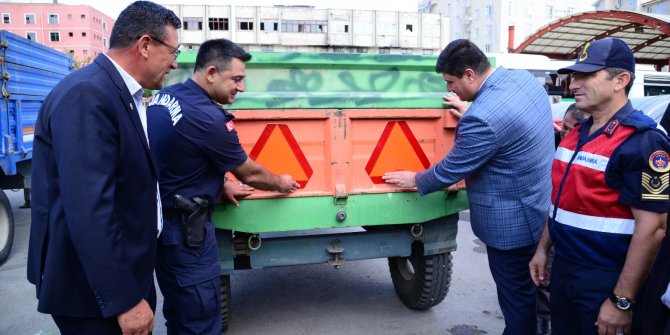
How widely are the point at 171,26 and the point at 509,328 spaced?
7.48 feet

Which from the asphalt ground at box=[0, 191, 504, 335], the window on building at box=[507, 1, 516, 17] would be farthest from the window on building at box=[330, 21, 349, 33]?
the window on building at box=[507, 1, 516, 17]

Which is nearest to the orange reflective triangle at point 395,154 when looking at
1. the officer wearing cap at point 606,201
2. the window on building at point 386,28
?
the officer wearing cap at point 606,201

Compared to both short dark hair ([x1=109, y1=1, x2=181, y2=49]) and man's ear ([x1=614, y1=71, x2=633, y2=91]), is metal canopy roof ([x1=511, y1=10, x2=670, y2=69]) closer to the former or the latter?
man's ear ([x1=614, y1=71, x2=633, y2=91])

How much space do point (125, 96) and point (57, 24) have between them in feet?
242

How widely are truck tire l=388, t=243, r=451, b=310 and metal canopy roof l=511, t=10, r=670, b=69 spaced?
1550cm

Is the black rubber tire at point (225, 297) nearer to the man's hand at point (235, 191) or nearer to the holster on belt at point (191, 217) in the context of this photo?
the man's hand at point (235, 191)

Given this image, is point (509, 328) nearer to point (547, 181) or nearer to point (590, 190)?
point (547, 181)

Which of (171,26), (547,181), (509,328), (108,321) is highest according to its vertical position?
(171,26)

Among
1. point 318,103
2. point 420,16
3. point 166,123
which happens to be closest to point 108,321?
point 166,123

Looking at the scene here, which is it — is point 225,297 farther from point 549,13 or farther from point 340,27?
point 549,13

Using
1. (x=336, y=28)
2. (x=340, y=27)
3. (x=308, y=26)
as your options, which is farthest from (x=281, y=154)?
(x=308, y=26)

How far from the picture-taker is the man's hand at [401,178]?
301cm

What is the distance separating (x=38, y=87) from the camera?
6.71 meters

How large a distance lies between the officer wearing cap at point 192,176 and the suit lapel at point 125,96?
0.60 m
